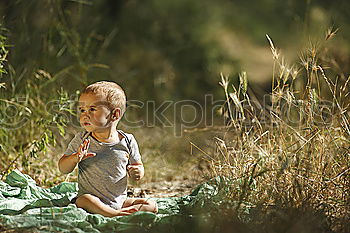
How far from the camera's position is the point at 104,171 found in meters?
2.89

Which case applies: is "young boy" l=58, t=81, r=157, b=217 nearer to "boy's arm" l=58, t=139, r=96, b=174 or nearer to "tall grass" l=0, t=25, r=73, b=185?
"boy's arm" l=58, t=139, r=96, b=174

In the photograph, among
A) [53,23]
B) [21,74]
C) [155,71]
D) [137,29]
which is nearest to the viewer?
[21,74]

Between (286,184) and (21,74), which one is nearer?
(286,184)

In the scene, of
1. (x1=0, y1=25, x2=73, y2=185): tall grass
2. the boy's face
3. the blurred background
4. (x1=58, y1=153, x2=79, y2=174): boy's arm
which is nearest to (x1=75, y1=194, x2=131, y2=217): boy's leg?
(x1=58, y1=153, x2=79, y2=174): boy's arm

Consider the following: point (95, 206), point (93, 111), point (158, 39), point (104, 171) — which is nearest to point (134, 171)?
point (104, 171)

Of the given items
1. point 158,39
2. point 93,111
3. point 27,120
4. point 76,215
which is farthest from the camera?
point 158,39

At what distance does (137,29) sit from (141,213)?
5445mm

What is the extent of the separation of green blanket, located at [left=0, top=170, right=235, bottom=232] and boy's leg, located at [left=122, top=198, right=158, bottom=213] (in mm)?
48

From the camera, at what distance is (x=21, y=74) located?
437 cm

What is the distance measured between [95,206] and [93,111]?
0.47 m

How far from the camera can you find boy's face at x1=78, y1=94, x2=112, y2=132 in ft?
9.31

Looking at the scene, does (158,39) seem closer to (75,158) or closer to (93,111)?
(93,111)

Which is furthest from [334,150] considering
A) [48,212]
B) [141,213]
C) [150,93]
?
[150,93]

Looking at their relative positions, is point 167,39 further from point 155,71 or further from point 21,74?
point 21,74
